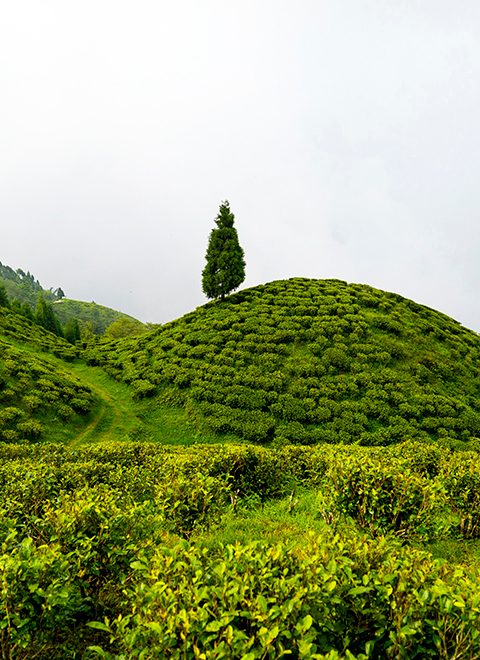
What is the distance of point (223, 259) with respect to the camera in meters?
40.6

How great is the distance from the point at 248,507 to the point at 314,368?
19.9m

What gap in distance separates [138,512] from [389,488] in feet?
20.2

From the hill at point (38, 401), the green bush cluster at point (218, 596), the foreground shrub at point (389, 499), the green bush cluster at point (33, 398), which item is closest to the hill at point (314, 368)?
the hill at point (38, 401)

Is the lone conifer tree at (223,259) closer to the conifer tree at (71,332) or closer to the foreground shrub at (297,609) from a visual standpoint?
the foreground shrub at (297,609)

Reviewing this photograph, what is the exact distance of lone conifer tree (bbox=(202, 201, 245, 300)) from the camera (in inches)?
1607

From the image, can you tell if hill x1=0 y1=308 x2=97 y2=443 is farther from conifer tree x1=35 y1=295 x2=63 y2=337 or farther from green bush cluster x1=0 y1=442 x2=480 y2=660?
conifer tree x1=35 y1=295 x2=63 y2=337

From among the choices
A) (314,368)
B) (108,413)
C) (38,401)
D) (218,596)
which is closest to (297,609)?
(218,596)

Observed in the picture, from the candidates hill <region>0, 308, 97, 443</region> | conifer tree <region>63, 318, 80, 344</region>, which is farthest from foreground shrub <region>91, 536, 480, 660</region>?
conifer tree <region>63, 318, 80, 344</region>

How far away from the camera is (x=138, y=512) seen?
6.21 m

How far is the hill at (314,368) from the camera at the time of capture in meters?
26.0

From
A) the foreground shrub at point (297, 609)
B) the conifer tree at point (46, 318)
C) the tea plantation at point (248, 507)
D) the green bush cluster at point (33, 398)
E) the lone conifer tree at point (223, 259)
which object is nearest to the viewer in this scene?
the foreground shrub at point (297, 609)

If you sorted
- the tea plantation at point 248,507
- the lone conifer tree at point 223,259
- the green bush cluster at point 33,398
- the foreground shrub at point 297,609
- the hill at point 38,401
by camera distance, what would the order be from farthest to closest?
the lone conifer tree at point 223,259 < the hill at point 38,401 < the green bush cluster at point 33,398 < the tea plantation at point 248,507 < the foreground shrub at point 297,609

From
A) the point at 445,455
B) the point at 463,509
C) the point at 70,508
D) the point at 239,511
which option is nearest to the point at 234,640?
the point at 70,508

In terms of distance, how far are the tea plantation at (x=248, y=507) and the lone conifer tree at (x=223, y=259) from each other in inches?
384
